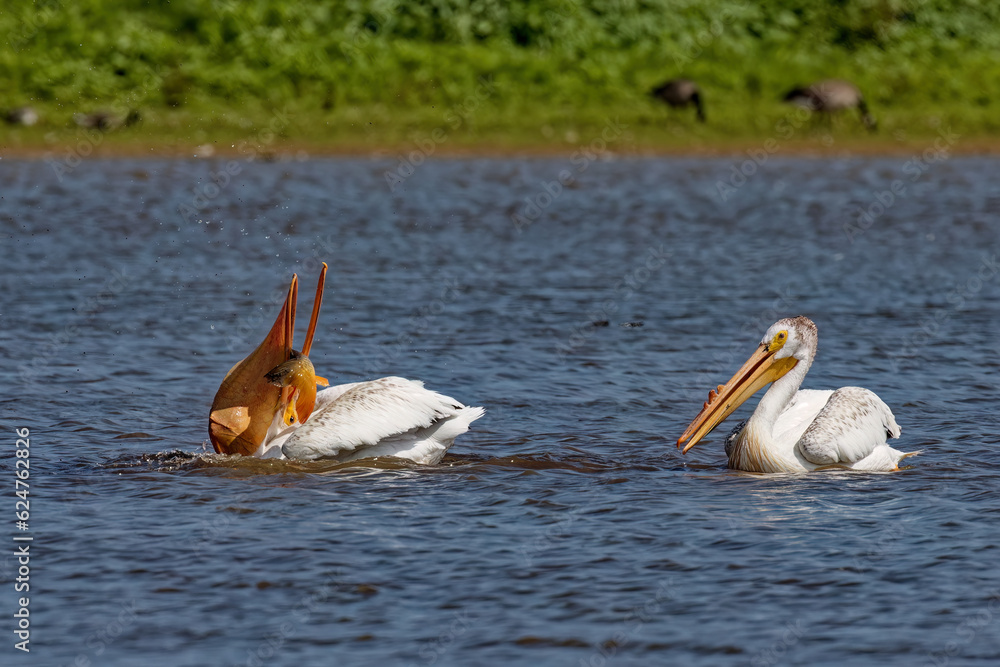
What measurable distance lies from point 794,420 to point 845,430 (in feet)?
1.51

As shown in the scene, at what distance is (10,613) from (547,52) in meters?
22.6

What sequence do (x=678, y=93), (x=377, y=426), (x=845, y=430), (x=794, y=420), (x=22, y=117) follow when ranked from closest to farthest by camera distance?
(x=845, y=430) < (x=377, y=426) < (x=794, y=420) < (x=22, y=117) < (x=678, y=93)

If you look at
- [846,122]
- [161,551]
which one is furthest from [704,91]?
[161,551]

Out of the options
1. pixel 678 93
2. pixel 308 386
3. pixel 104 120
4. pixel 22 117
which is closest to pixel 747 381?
pixel 308 386

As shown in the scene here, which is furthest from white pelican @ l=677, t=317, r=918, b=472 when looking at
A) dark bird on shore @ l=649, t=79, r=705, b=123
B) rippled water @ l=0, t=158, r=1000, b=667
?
dark bird on shore @ l=649, t=79, r=705, b=123

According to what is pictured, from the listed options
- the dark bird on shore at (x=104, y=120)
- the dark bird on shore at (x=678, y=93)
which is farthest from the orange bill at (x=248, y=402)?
the dark bird on shore at (x=678, y=93)

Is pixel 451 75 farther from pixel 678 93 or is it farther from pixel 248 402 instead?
pixel 248 402

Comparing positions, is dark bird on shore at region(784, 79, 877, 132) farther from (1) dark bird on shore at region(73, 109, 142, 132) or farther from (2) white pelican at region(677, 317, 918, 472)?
(2) white pelican at region(677, 317, 918, 472)

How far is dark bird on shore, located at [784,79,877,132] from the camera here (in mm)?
24219

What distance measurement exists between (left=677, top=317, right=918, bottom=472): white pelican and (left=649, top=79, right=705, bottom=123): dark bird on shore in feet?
56.7

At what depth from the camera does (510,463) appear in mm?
7457

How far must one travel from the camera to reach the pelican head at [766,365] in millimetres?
7484

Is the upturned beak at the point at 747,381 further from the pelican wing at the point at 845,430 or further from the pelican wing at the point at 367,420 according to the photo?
the pelican wing at the point at 367,420

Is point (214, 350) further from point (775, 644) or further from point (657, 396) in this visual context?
point (775, 644)
